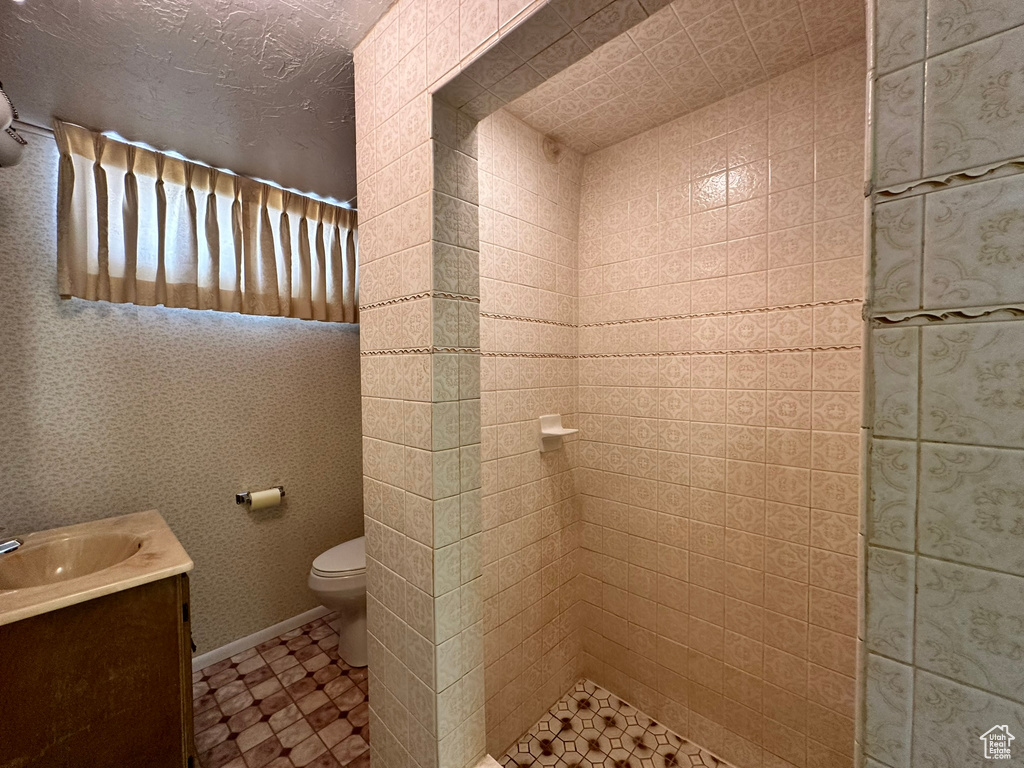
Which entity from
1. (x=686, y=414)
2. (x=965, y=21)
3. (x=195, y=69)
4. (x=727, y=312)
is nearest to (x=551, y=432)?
(x=686, y=414)

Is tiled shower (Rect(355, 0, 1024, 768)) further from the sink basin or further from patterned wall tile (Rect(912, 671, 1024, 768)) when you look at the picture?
the sink basin

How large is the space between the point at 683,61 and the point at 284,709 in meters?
2.87

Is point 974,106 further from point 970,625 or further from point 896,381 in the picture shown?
point 970,625

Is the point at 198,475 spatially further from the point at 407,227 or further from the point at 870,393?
the point at 870,393

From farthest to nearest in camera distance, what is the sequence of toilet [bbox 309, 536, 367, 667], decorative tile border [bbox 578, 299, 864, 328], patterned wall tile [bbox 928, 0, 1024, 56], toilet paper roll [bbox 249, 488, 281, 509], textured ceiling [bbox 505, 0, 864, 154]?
toilet paper roll [bbox 249, 488, 281, 509], toilet [bbox 309, 536, 367, 667], decorative tile border [bbox 578, 299, 864, 328], textured ceiling [bbox 505, 0, 864, 154], patterned wall tile [bbox 928, 0, 1024, 56]

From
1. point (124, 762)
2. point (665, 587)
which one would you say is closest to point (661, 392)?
point (665, 587)

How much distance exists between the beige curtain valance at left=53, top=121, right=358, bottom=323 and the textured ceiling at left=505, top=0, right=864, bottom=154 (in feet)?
4.42

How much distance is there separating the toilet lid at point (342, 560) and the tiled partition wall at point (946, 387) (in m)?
1.84

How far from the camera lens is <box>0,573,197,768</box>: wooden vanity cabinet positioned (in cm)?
104

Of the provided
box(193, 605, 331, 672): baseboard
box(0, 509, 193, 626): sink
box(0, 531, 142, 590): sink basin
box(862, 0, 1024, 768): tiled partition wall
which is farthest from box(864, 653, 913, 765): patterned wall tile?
box(193, 605, 331, 672): baseboard

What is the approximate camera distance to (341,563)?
1995 millimetres

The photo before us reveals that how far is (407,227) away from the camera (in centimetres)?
105

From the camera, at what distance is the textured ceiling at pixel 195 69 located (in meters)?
1.04

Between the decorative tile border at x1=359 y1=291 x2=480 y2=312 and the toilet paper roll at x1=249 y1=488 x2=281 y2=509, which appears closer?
the decorative tile border at x1=359 y1=291 x2=480 y2=312
